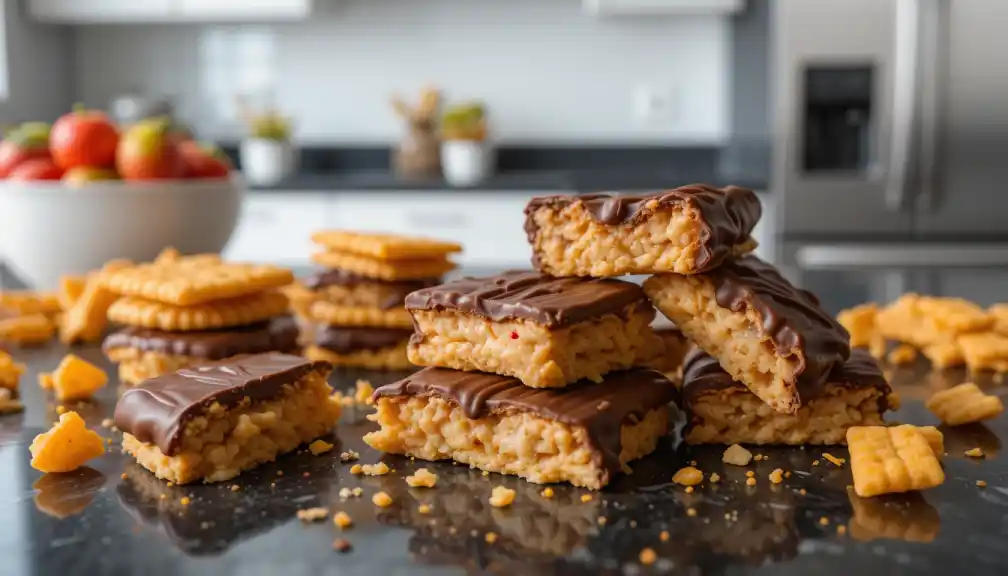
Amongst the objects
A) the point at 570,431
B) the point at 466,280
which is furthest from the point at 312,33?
the point at 570,431

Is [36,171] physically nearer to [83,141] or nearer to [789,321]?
[83,141]

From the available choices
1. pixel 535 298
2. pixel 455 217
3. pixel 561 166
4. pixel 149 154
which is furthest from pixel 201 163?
pixel 561 166

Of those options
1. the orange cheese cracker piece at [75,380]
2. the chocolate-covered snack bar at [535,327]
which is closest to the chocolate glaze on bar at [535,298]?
the chocolate-covered snack bar at [535,327]

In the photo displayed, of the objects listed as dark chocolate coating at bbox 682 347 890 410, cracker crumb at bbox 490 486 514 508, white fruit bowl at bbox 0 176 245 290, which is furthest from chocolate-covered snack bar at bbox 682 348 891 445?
white fruit bowl at bbox 0 176 245 290

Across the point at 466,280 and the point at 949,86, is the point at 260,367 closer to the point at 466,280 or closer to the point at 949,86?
the point at 466,280

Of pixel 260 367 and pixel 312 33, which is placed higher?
pixel 312 33

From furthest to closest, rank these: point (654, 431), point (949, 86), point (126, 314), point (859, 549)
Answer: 1. point (949, 86)
2. point (126, 314)
3. point (654, 431)
4. point (859, 549)

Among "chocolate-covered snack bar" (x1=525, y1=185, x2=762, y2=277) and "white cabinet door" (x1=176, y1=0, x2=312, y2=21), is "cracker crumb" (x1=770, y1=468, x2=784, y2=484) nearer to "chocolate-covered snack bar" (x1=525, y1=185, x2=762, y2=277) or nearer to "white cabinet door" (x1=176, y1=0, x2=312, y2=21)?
"chocolate-covered snack bar" (x1=525, y1=185, x2=762, y2=277)
